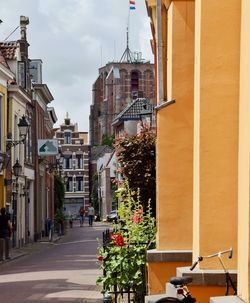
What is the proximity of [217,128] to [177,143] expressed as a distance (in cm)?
273

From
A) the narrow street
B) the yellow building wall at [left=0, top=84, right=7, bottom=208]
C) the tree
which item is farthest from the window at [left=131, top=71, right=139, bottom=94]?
the tree

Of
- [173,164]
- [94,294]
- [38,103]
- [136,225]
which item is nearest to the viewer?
[173,164]

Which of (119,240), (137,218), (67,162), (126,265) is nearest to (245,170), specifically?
(119,240)

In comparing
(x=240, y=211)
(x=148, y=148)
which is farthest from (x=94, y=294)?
(x=240, y=211)

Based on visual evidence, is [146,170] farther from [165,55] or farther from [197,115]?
[197,115]

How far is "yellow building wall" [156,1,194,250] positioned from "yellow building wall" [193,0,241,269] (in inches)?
98.5

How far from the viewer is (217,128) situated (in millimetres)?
8211

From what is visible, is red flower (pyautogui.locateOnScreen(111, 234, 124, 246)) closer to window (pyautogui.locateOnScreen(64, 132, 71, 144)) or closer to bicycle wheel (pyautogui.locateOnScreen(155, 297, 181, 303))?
Result: bicycle wheel (pyautogui.locateOnScreen(155, 297, 181, 303))

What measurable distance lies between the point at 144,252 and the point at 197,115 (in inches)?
182

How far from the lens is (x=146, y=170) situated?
1991cm

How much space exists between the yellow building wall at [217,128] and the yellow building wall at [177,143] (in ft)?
8.21

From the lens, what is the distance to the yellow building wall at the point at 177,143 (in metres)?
10.8

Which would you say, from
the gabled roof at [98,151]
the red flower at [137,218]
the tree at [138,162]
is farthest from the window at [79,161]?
the red flower at [137,218]

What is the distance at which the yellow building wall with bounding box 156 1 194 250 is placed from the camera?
35.5ft
